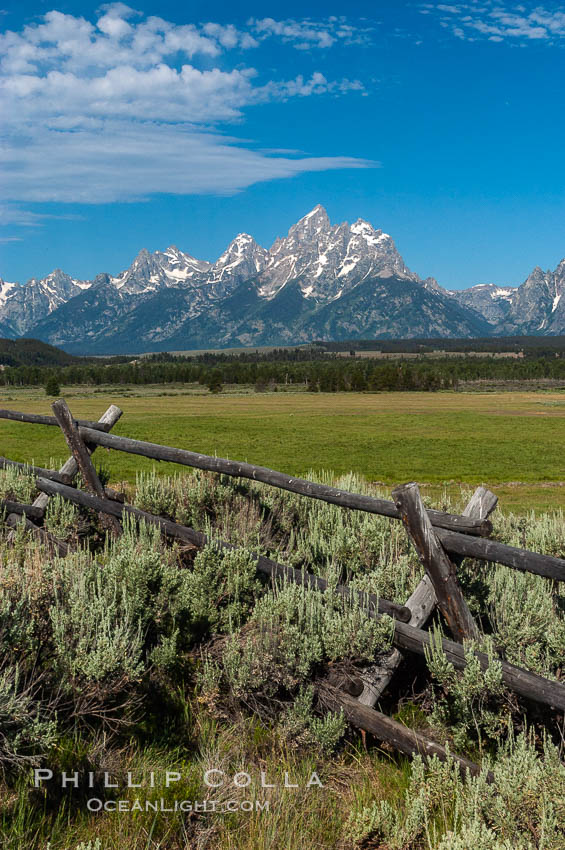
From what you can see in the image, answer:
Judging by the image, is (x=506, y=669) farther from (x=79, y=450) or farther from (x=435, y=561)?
(x=79, y=450)

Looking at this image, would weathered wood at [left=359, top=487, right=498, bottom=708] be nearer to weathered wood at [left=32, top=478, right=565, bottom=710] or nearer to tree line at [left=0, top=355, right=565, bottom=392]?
weathered wood at [left=32, top=478, right=565, bottom=710]

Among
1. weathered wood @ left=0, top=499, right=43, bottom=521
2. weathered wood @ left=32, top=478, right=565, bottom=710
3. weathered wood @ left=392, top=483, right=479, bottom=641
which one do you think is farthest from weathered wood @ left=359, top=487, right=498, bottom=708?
weathered wood @ left=0, top=499, right=43, bottom=521

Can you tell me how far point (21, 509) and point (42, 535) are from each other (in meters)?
0.59

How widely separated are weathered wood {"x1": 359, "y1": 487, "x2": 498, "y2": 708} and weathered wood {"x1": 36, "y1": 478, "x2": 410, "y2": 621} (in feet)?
0.46

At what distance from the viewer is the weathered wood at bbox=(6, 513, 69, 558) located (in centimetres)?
670

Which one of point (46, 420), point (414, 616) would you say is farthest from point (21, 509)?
point (414, 616)

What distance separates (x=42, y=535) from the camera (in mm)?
7055

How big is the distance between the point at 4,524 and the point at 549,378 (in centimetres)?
18590

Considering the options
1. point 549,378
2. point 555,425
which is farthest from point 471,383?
point 555,425

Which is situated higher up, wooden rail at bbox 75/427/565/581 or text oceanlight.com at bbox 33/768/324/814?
wooden rail at bbox 75/427/565/581

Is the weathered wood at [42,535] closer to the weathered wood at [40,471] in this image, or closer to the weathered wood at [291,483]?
the weathered wood at [40,471]

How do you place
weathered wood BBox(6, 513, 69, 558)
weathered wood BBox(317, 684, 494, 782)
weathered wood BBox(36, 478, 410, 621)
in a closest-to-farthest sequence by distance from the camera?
1. weathered wood BBox(317, 684, 494, 782)
2. weathered wood BBox(36, 478, 410, 621)
3. weathered wood BBox(6, 513, 69, 558)

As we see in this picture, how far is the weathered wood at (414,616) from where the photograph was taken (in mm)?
4352

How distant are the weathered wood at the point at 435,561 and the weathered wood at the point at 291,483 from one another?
0.67 feet
